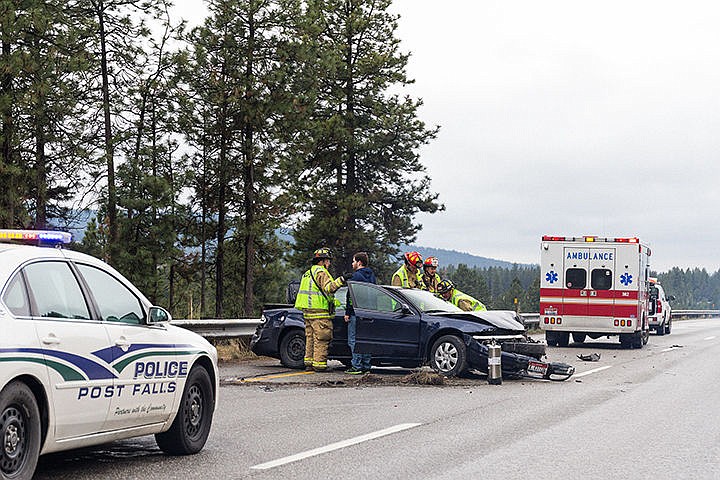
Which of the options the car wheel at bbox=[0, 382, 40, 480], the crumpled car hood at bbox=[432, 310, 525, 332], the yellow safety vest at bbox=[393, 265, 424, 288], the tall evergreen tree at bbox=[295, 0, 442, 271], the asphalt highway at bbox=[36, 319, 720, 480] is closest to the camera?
the car wheel at bbox=[0, 382, 40, 480]

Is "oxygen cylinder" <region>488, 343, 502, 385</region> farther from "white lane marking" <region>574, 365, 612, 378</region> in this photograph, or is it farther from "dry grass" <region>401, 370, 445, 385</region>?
"white lane marking" <region>574, 365, 612, 378</region>

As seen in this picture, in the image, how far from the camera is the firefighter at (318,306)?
→ 16.1 m

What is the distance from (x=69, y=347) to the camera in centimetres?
662

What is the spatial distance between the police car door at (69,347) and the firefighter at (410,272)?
10832 millimetres

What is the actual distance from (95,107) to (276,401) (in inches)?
919

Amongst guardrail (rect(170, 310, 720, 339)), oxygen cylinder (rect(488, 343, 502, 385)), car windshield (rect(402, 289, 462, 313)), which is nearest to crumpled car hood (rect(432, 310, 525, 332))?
car windshield (rect(402, 289, 462, 313))

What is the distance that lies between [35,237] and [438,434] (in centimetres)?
425

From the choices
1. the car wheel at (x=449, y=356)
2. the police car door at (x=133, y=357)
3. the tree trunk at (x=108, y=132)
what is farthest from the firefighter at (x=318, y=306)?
the tree trunk at (x=108, y=132)

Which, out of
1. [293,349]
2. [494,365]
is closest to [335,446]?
[494,365]

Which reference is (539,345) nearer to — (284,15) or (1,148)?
(1,148)

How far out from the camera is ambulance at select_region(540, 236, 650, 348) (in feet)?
83.8

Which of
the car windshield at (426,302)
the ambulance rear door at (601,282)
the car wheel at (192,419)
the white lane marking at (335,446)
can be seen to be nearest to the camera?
the white lane marking at (335,446)

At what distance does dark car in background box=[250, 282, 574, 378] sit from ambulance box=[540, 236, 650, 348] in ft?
32.0

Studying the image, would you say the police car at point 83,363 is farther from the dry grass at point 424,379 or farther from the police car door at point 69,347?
the dry grass at point 424,379
